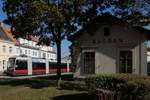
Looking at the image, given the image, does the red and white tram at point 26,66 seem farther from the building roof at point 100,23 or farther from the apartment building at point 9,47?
the building roof at point 100,23

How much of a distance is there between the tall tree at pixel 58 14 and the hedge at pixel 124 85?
11.4 m

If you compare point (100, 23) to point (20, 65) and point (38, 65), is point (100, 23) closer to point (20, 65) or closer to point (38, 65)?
point (20, 65)

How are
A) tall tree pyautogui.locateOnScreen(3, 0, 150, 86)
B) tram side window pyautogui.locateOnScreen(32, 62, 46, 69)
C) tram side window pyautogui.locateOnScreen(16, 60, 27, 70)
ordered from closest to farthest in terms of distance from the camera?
tall tree pyautogui.locateOnScreen(3, 0, 150, 86), tram side window pyautogui.locateOnScreen(16, 60, 27, 70), tram side window pyautogui.locateOnScreen(32, 62, 46, 69)

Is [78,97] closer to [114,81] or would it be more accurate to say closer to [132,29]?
[114,81]

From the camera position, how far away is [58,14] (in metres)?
27.9

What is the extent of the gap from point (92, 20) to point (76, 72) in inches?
195

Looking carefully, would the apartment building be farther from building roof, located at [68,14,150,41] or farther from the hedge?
the hedge

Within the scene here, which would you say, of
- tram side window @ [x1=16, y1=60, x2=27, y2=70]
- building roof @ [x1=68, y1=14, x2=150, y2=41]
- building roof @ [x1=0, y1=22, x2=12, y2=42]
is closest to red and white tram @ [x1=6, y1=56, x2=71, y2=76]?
tram side window @ [x1=16, y1=60, x2=27, y2=70]

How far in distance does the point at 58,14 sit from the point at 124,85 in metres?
13.0

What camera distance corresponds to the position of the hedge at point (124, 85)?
14.7 metres

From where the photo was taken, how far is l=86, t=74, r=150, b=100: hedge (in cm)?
1472

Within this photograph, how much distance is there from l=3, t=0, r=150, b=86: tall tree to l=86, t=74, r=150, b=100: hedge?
11392mm

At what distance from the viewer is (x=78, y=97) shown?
21.0 m

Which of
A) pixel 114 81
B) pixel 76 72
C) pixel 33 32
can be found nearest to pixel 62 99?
pixel 114 81
